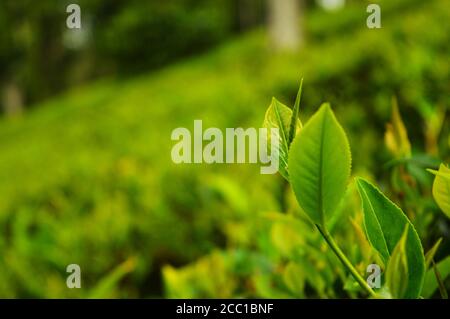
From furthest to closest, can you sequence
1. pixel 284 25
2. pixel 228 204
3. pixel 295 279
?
pixel 284 25, pixel 228 204, pixel 295 279

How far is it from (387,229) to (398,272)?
5cm

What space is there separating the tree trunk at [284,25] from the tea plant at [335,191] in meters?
9.17

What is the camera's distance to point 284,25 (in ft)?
31.7

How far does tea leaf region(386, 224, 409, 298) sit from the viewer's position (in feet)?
1.81

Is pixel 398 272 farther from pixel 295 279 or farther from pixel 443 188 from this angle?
pixel 295 279

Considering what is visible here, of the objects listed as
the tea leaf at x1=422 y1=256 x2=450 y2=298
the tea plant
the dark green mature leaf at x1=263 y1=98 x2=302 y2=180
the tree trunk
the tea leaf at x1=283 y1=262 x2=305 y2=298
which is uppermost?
the tree trunk

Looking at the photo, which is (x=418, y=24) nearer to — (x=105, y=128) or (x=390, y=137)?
(x=390, y=137)

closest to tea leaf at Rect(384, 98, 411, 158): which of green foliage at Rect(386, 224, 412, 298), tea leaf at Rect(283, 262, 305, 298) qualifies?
tea leaf at Rect(283, 262, 305, 298)

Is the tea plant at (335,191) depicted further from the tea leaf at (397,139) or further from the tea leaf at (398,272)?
the tea leaf at (397,139)

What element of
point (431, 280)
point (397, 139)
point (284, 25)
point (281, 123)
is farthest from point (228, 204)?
point (284, 25)

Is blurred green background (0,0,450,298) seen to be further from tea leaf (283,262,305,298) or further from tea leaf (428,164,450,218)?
tea leaf (428,164,450,218)

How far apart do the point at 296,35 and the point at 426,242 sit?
30.0 ft

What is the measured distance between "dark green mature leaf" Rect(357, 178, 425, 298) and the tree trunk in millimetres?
9171

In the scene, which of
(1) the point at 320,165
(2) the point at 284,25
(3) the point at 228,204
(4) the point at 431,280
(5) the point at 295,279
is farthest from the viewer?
(2) the point at 284,25
